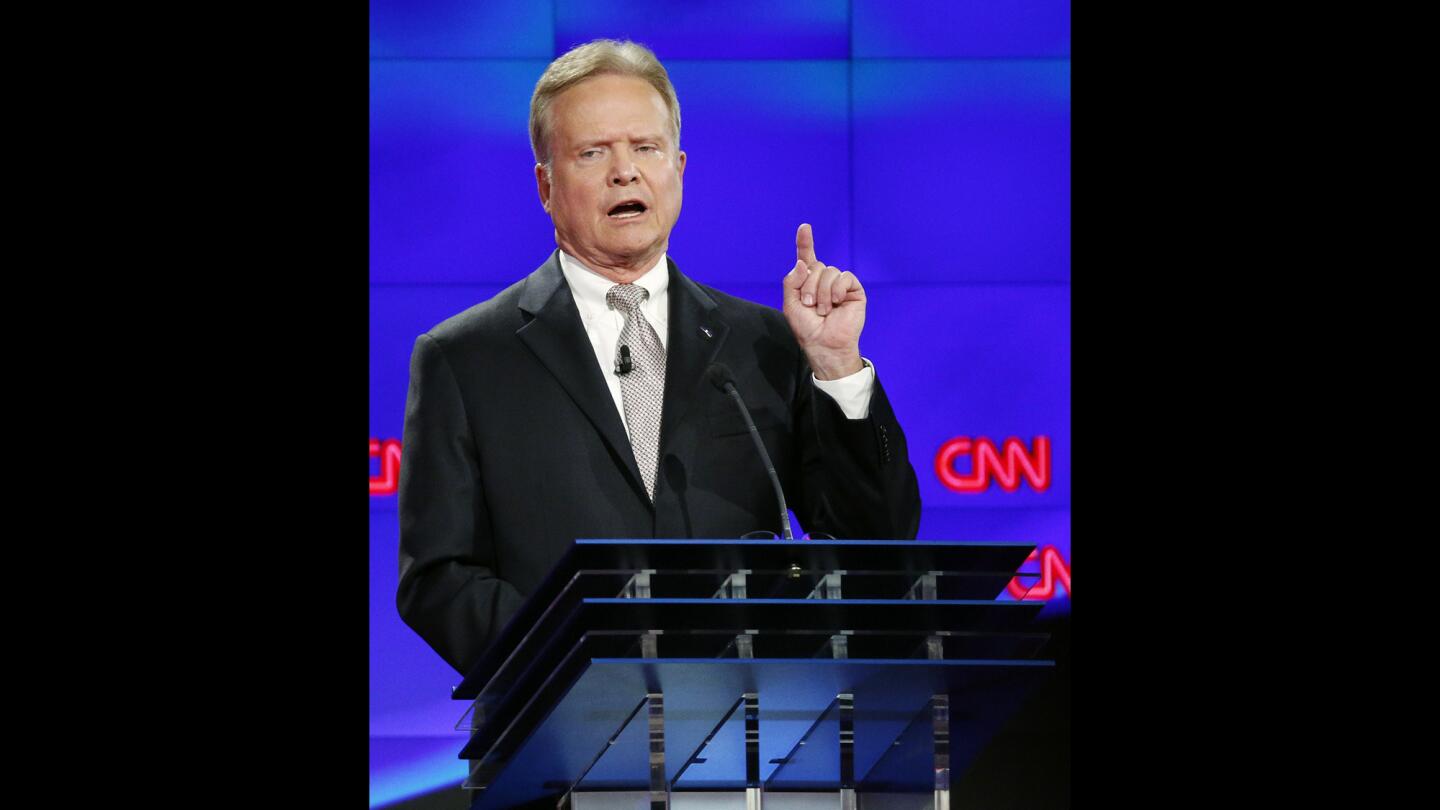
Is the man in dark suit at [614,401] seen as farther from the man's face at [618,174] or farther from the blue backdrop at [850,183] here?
the blue backdrop at [850,183]

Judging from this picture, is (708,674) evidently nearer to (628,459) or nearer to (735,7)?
(628,459)

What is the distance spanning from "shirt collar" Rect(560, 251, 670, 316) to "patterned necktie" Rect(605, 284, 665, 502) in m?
0.02

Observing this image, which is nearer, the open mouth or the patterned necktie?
the patterned necktie

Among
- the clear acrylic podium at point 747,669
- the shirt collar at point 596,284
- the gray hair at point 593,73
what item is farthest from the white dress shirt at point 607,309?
the clear acrylic podium at point 747,669

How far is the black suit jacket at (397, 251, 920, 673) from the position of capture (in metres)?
3.60

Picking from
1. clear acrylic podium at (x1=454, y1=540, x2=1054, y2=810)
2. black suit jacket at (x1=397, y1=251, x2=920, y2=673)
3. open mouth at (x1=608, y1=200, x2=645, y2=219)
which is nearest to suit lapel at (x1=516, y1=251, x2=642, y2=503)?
black suit jacket at (x1=397, y1=251, x2=920, y2=673)

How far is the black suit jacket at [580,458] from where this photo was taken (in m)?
3.60

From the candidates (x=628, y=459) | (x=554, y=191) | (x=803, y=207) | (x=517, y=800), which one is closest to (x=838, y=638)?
(x=517, y=800)

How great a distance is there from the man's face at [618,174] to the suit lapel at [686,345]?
11cm

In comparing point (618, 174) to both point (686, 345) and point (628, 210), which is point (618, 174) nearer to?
point (628, 210)

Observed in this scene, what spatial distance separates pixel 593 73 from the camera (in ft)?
13.2

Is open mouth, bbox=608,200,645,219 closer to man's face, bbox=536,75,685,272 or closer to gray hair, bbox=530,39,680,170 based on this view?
man's face, bbox=536,75,685,272

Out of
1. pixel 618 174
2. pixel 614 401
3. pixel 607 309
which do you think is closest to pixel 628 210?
pixel 618 174

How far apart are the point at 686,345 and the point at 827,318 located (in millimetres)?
413
